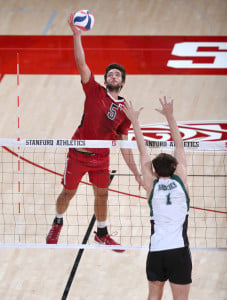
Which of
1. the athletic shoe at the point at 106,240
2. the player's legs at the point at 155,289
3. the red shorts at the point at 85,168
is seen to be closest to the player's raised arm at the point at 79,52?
the red shorts at the point at 85,168

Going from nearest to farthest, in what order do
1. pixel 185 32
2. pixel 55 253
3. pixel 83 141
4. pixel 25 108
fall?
pixel 83 141
pixel 55 253
pixel 25 108
pixel 185 32

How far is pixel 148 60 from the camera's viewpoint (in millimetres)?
15523

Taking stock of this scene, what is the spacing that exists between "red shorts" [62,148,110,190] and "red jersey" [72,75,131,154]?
0.14 m

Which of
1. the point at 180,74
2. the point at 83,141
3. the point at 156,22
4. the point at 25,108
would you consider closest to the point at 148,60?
the point at 180,74

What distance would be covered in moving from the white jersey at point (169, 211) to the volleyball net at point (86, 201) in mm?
1832

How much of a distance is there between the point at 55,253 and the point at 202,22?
10.0m

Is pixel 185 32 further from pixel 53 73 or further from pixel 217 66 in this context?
pixel 53 73

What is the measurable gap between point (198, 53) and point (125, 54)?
1.79 meters

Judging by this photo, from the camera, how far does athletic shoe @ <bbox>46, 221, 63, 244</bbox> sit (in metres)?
8.68

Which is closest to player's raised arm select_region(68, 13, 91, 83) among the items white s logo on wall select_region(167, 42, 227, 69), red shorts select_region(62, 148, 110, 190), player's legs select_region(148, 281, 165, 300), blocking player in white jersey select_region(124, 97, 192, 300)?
red shorts select_region(62, 148, 110, 190)

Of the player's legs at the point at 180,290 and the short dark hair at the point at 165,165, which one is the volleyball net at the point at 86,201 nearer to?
the short dark hair at the point at 165,165

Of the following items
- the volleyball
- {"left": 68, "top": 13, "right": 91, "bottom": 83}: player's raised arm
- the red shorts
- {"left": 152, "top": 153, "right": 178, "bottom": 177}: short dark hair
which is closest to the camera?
{"left": 152, "top": 153, "right": 178, "bottom": 177}: short dark hair

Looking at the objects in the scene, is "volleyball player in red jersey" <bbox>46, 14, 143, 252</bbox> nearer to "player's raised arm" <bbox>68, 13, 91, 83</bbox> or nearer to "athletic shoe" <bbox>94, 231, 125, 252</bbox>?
"player's raised arm" <bbox>68, 13, 91, 83</bbox>

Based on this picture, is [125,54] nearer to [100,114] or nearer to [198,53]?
[198,53]
